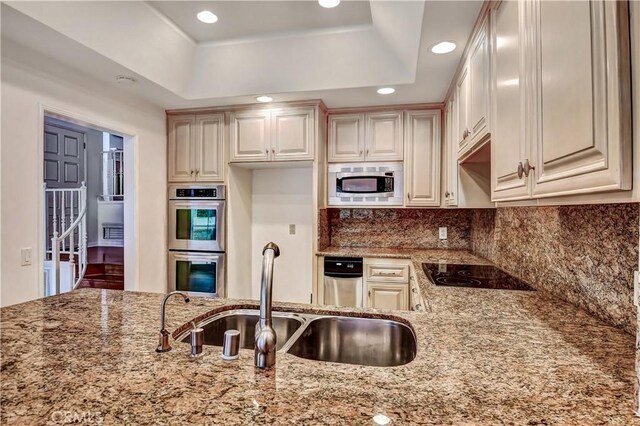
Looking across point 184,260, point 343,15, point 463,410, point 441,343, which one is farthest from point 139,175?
point 463,410

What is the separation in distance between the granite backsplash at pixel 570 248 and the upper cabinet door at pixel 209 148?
1.20m

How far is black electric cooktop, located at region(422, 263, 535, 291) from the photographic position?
6.09 ft

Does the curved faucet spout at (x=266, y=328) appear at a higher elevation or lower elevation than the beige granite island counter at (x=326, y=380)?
higher

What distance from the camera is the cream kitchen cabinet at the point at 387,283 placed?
3064mm

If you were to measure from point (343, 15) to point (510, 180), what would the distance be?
6.25 ft

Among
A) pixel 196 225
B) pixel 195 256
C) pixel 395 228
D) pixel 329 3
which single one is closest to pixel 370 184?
pixel 395 228

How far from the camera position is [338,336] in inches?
55.2

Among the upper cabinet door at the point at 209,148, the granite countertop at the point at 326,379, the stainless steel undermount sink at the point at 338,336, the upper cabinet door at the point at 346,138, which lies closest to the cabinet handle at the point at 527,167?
the granite countertop at the point at 326,379

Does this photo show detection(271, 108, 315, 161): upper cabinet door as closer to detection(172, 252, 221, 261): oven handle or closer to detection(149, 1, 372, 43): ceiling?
detection(149, 1, 372, 43): ceiling

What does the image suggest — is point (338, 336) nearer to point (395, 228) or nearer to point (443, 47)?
point (443, 47)

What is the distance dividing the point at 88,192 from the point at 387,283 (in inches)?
222

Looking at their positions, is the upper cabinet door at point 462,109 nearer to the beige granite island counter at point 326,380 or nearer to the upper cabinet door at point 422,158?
the upper cabinet door at point 422,158

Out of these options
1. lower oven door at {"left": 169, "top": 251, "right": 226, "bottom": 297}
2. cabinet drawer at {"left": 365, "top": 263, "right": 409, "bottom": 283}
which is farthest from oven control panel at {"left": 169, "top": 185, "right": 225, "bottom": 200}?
cabinet drawer at {"left": 365, "top": 263, "right": 409, "bottom": 283}

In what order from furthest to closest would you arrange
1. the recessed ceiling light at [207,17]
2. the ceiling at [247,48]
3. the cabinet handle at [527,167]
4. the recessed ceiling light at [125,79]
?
1. the recessed ceiling light at [125,79]
2. the recessed ceiling light at [207,17]
3. the ceiling at [247,48]
4. the cabinet handle at [527,167]
